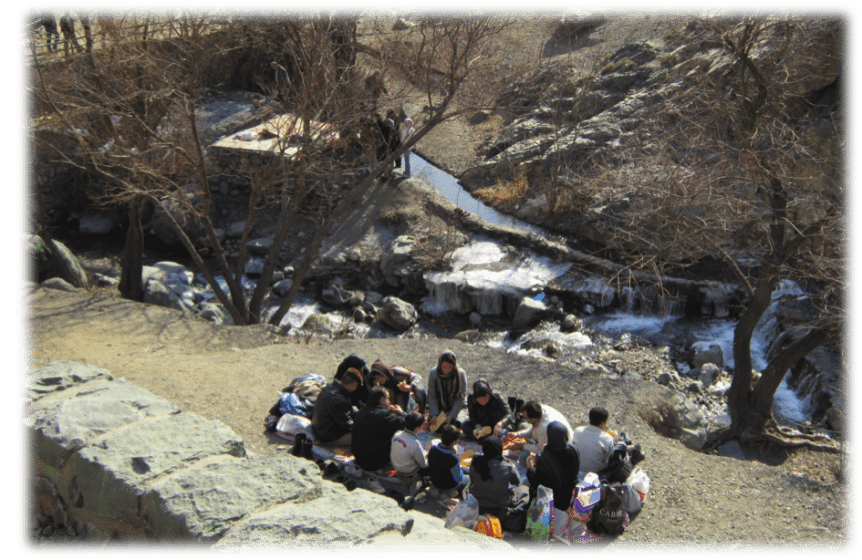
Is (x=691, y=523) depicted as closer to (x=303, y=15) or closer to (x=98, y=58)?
(x=303, y=15)

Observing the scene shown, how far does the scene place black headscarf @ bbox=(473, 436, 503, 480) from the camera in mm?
5199

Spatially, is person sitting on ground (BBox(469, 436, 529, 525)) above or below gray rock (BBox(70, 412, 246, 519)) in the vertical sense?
below

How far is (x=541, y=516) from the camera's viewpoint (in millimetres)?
5184

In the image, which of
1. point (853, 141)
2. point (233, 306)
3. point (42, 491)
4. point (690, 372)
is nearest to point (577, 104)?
point (690, 372)

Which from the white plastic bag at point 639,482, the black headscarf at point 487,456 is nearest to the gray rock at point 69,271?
the black headscarf at point 487,456

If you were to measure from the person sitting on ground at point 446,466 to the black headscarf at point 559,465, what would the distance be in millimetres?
691

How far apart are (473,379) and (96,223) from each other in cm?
1229

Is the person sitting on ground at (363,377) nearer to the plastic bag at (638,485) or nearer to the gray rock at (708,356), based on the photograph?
the plastic bag at (638,485)

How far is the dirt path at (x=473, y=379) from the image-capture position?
562 cm

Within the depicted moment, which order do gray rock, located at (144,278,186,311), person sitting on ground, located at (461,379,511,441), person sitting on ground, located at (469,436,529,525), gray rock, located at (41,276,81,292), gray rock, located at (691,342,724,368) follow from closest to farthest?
person sitting on ground, located at (469,436,529,525)
person sitting on ground, located at (461,379,511,441)
gray rock, located at (41,276,81,292)
gray rock, located at (691,342,724,368)
gray rock, located at (144,278,186,311)

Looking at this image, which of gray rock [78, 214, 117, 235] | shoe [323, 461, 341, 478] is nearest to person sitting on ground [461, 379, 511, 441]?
shoe [323, 461, 341, 478]

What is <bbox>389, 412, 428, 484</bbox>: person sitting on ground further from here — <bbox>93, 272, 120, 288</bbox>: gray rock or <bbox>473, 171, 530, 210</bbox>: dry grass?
<bbox>473, 171, 530, 210</bbox>: dry grass

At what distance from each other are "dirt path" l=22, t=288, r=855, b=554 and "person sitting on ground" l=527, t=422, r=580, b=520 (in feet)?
1.22

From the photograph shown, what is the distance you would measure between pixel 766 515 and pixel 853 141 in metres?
3.32
